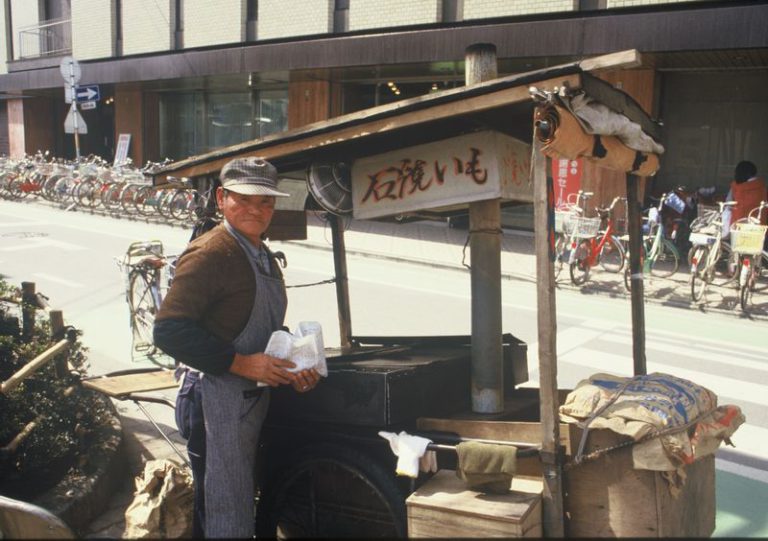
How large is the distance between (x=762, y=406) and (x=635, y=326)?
3.63m

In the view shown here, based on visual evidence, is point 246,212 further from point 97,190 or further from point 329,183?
point 97,190

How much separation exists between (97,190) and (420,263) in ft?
41.9

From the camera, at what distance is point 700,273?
12.6 metres

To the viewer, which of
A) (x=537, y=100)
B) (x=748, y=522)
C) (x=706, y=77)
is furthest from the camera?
(x=706, y=77)

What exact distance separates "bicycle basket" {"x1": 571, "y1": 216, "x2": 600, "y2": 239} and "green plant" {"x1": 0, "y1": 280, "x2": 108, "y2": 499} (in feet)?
31.3

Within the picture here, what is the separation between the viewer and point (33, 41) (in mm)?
34062

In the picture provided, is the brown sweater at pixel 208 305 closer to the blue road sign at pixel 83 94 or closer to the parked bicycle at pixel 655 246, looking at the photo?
the parked bicycle at pixel 655 246

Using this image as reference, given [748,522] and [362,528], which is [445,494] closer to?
[362,528]

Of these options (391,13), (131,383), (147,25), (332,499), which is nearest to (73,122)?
(147,25)

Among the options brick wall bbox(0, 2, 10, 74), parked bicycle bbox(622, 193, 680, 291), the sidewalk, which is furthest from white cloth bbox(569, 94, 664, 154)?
brick wall bbox(0, 2, 10, 74)

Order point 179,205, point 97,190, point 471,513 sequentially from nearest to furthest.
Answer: point 471,513 → point 179,205 → point 97,190

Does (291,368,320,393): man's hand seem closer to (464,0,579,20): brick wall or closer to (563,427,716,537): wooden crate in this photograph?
(563,427,716,537): wooden crate

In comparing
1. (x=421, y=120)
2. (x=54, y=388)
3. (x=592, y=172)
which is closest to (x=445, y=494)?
(x=421, y=120)

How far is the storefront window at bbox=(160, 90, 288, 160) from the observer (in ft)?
79.4
